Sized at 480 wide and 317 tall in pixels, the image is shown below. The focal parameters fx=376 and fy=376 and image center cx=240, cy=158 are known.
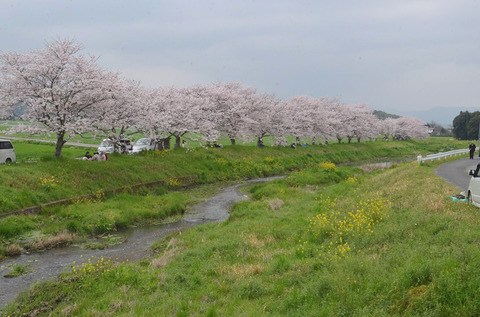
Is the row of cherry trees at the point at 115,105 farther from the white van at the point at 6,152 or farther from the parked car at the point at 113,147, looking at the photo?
the white van at the point at 6,152

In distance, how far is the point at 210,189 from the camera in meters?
31.4

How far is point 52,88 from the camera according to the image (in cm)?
2339

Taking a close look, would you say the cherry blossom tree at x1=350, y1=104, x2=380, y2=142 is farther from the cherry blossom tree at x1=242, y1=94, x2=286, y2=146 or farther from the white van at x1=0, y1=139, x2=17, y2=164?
the white van at x1=0, y1=139, x2=17, y2=164

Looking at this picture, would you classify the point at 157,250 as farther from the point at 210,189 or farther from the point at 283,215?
the point at 210,189

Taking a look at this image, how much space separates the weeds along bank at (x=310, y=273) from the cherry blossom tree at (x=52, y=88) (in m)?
13.3

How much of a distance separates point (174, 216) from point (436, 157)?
89.3 feet

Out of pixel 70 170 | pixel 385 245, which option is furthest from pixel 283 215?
pixel 70 170

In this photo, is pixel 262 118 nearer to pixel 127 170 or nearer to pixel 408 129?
pixel 127 170

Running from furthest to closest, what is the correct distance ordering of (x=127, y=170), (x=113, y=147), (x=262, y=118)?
(x=262, y=118) → (x=113, y=147) → (x=127, y=170)

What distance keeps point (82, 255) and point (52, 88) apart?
13.3 meters

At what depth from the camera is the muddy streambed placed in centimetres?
1156

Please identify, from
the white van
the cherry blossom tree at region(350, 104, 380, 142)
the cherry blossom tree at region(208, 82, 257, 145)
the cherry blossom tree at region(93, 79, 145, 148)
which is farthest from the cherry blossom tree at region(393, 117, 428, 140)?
the white van

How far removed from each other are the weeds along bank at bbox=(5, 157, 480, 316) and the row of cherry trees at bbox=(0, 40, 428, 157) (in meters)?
14.0

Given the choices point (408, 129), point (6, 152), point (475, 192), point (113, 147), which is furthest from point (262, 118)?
point (408, 129)
